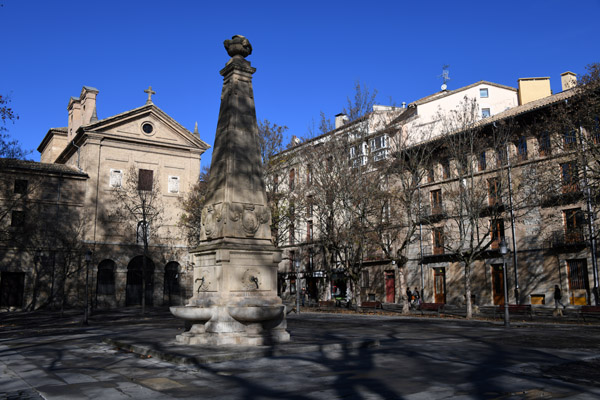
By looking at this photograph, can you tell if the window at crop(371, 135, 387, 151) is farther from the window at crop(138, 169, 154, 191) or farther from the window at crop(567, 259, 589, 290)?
the window at crop(138, 169, 154, 191)

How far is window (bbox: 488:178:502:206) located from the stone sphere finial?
17.6 m

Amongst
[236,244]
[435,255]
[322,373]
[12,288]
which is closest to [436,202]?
[435,255]

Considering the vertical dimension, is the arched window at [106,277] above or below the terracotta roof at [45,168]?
below

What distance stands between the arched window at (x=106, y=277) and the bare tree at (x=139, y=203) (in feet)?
8.18

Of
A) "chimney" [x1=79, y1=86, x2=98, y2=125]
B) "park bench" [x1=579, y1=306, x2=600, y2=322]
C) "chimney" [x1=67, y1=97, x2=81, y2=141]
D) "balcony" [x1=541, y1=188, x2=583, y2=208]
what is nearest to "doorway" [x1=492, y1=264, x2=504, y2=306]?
"balcony" [x1=541, y1=188, x2=583, y2=208]

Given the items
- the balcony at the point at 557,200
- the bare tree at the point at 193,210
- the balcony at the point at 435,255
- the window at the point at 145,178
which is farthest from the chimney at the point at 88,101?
the balcony at the point at 557,200

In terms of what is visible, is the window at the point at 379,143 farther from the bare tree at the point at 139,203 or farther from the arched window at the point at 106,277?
the arched window at the point at 106,277

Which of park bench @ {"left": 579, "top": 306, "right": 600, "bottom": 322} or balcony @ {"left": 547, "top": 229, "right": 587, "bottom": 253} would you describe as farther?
balcony @ {"left": 547, "top": 229, "right": 587, "bottom": 253}

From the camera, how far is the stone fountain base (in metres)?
11.0

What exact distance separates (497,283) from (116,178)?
97.4 feet

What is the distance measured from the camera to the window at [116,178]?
Result: 40.3 meters

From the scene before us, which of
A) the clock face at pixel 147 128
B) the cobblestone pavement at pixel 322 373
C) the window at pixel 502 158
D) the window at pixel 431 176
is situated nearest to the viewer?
the cobblestone pavement at pixel 322 373

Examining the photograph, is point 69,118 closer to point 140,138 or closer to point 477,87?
point 140,138

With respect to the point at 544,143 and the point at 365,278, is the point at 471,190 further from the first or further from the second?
the point at 365,278
